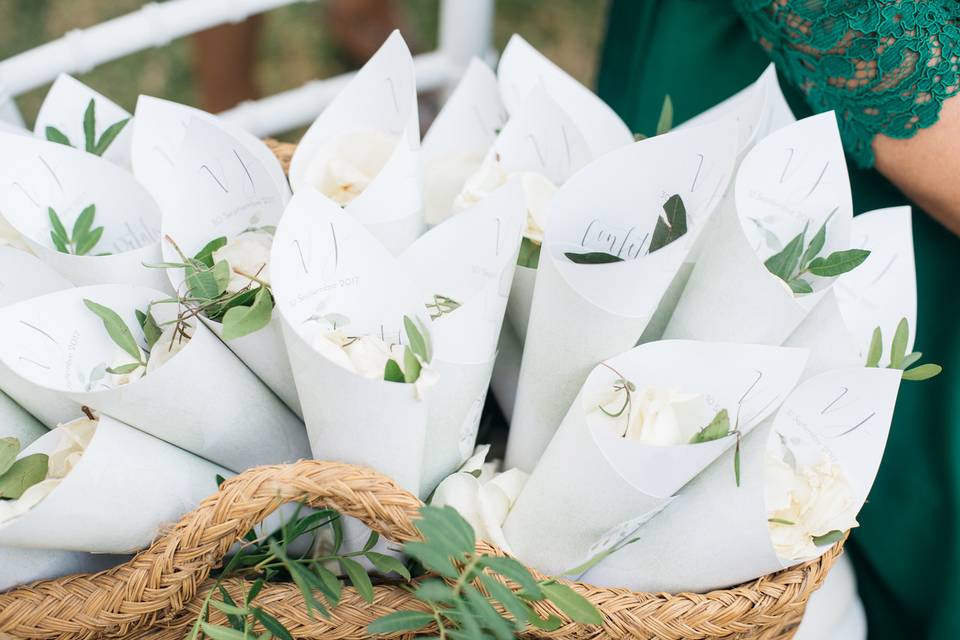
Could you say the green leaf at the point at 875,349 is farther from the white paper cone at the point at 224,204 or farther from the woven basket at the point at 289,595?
the white paper cone at the point at 224,204

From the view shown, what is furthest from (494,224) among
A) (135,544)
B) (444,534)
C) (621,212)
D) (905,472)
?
(905,472)

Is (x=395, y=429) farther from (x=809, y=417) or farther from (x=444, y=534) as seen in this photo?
(x=809, y=417)

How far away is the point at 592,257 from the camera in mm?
590

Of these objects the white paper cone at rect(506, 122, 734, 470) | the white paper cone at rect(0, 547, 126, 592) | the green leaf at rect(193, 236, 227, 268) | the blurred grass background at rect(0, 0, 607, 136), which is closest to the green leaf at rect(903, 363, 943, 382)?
the white paper cone at rect(506, 122, 734, 470)

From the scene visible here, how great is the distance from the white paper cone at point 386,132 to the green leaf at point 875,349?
1.21 feet

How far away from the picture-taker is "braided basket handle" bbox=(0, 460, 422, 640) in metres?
0.52

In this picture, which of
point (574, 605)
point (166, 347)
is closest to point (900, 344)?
point (574, 605)

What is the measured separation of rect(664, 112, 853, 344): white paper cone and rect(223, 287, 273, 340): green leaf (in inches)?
12.6

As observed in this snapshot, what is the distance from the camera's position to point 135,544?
58cm

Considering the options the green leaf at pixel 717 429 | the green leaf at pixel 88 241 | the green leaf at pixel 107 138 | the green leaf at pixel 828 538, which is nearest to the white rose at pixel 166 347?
the green leaf at pixel 88 241

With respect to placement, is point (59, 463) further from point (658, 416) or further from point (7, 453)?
point (658, 416)

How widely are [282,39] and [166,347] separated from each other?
5.90 ft

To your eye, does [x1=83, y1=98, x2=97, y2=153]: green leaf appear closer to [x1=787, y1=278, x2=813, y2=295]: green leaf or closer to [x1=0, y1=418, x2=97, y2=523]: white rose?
[x1=0, y1=418, x2=97, y2=523]: white rose

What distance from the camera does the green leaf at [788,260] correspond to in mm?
613
